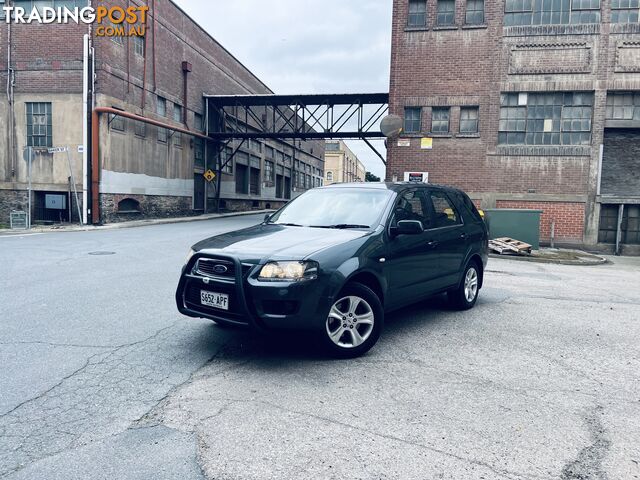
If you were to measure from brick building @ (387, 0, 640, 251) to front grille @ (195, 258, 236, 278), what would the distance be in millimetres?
15709

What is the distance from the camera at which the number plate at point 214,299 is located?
14.2 feet

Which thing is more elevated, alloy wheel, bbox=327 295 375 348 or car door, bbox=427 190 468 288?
car door, bbox=427 190 468 288

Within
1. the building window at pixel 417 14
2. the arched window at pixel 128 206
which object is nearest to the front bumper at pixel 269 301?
the building window at pixel 417 14

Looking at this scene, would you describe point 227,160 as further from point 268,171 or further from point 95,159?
point 95,159

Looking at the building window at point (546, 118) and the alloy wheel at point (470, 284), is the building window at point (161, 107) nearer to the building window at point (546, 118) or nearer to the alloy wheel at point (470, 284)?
the building window at point (546, 118)

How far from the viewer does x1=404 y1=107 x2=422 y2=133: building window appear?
19.2 m

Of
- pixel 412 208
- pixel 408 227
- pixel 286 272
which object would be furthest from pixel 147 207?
A: pixel 286 272

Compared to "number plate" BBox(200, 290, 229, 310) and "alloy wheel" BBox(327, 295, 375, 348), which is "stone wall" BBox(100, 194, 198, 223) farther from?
"alloy wheel" BBox(327, 295, 375, 348)

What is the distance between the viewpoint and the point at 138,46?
24297mm

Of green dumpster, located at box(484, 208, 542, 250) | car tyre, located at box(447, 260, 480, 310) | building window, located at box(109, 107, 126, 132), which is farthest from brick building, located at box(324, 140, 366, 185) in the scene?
car tyre, located at box(447, 260, 480, 310)

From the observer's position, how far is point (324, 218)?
548 cm

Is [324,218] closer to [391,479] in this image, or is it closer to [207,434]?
[207,434]

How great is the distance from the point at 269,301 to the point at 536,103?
1725cm

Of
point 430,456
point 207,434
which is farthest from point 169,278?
point 430,456
